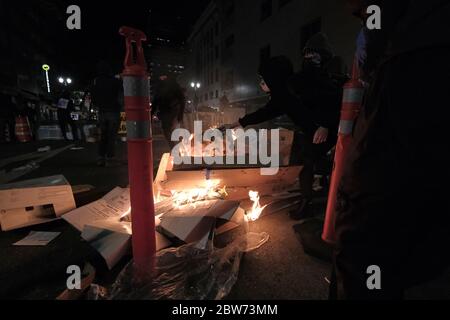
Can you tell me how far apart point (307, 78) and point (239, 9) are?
2385 centimetres

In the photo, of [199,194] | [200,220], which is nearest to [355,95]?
[200,220]

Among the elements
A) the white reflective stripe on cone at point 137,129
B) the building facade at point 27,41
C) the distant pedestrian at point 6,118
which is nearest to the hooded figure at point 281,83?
the white reflective stripe on cone at point 137,129

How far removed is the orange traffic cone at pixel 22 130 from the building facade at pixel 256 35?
41.9ft

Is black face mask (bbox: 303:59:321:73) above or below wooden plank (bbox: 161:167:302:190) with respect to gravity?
above

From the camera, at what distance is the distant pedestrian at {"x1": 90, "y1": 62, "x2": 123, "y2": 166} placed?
197 inches

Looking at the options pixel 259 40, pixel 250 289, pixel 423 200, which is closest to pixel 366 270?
pixel 423 200

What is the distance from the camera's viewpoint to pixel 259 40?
19.2 m

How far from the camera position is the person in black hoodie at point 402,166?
2.89 ft

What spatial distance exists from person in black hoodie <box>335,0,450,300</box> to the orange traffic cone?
36.2ft

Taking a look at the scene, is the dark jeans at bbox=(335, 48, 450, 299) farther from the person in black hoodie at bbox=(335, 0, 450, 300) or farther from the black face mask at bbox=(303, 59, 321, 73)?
the black face mask at bbox=(303, 59, 321, 73)

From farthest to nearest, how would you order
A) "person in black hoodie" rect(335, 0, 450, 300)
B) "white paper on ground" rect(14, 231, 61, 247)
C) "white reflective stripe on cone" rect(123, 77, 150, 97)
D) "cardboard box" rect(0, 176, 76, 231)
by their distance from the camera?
1. "cardboard box" rect(0, 176, 76, 231)
2. "white paper on ground" rect(14, 231, 61, 247)
3. "white reflective stripe on cone" rect(123, 77, 150, 97)
4. "person in black hoodie" rect(335, 0, 450, 300)

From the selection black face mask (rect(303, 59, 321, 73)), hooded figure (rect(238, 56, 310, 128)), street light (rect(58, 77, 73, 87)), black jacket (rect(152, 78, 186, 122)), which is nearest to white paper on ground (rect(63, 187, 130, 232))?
hooded figure (rect(238, 56, 310, 128))

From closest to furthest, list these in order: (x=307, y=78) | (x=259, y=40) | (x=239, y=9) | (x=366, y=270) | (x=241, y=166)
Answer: (x=366, y=270) → (x=307, y=78) → (x=241, y=166) → (x=259, y=40) → (x=239, y=9)
